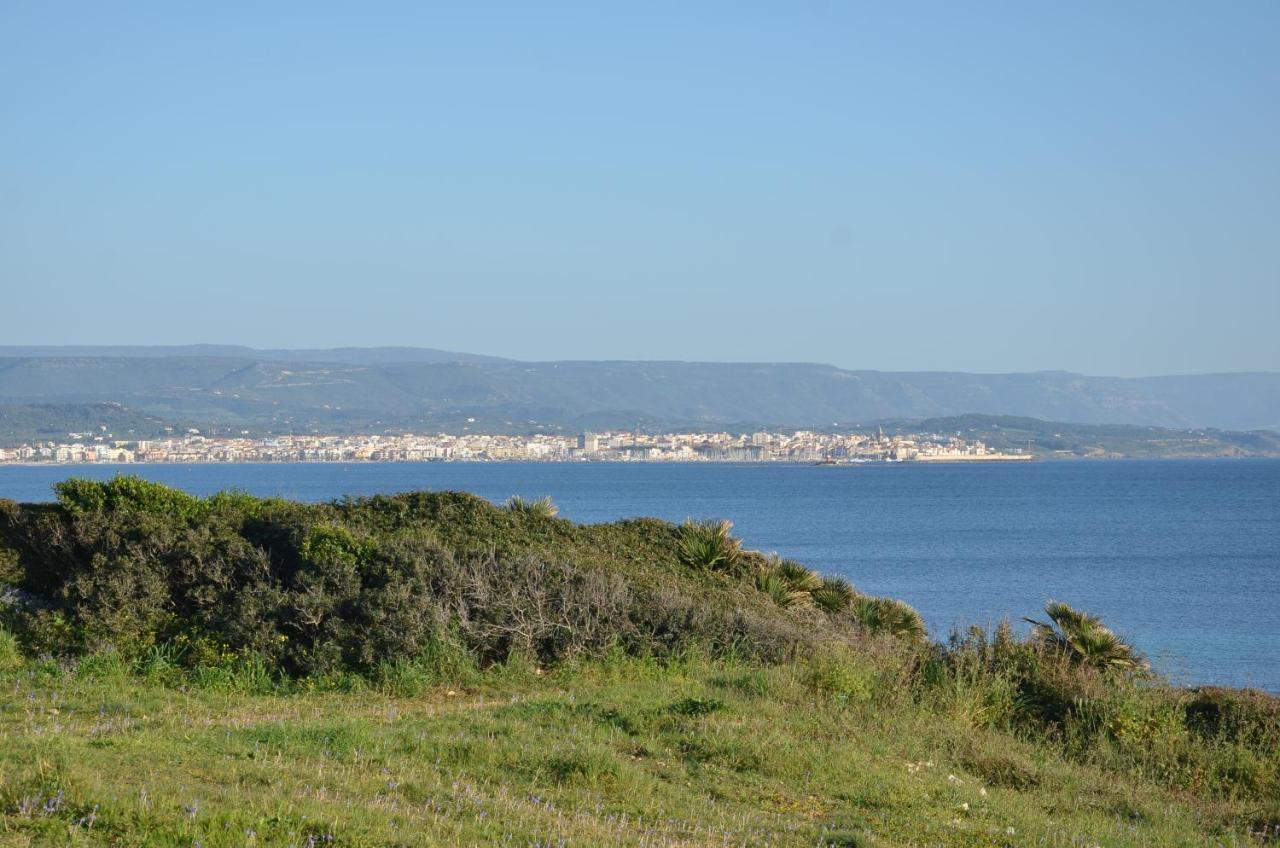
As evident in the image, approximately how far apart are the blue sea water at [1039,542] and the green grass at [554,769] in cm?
679

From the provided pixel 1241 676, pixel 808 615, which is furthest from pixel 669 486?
pixel 808 615

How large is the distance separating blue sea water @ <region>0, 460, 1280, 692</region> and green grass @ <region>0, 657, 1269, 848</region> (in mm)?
6785

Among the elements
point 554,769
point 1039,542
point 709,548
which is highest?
point 709,548

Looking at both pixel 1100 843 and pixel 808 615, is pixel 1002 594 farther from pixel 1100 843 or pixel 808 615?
pixel 1100 843

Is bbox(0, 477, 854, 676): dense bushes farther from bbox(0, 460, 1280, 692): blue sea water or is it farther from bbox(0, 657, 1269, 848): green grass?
bbox(0, 460, 1280, 692): blue sea water

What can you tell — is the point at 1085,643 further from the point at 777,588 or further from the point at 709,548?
the point at 709,548

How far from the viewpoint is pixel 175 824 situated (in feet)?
22.2

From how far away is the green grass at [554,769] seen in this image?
720 cm

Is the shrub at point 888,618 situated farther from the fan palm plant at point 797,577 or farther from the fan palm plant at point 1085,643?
the fan palm plant at point 1085,643

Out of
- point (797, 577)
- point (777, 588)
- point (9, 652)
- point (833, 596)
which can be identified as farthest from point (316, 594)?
point (833, 596)

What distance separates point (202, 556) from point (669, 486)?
456 ft

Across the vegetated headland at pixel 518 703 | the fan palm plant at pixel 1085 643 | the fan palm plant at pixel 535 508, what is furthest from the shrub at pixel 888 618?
the fan palm plant at pixel 535 508

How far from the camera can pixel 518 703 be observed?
1178 centimetres

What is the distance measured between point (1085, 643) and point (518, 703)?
768cm
